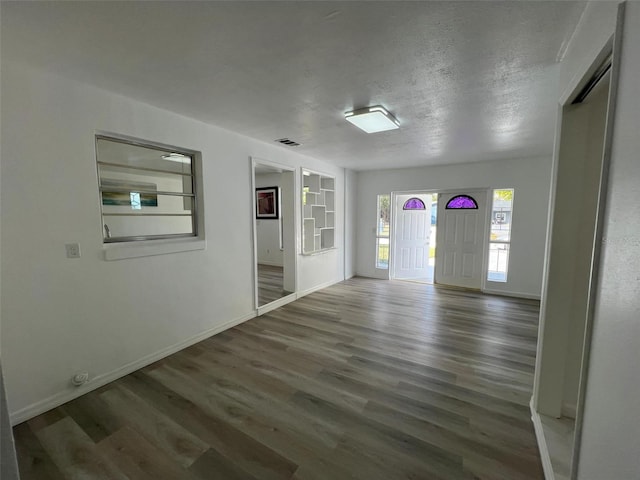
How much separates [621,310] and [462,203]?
16.4ft

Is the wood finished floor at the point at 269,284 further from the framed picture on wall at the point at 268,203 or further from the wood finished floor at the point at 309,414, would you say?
the framed picture on wall at the point at 268,203

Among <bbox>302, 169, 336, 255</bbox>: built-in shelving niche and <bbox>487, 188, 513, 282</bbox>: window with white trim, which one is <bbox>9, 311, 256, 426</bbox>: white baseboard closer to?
<bbox>302, 169, 336, 255</bbox>: built-in shelving niche

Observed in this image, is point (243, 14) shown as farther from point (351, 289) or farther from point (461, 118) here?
point (351, 289)

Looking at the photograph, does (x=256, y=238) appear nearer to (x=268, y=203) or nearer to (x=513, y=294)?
(x=268, y=203)

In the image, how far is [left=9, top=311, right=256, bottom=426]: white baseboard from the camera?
1.95m

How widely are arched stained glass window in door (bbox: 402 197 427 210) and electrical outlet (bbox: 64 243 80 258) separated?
541 centimetres

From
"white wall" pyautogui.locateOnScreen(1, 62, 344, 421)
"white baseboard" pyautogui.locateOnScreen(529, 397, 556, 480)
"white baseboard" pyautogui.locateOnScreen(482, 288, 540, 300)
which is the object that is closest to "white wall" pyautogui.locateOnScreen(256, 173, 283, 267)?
"white wall" pyautogui.locateOnScreen(1, 62, 344, 421)

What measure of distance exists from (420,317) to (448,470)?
2.39 meters

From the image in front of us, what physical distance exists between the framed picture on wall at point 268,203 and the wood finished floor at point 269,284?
4.44ft

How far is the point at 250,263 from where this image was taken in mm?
3701

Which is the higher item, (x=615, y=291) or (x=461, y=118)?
(x=461, y=118)

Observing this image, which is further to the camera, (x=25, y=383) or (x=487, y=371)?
(x=487, y=371)

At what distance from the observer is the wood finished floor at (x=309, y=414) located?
5.27ft

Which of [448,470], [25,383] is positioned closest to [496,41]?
[448,470]
